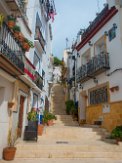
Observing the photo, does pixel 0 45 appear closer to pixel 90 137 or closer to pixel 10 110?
pixel 10 110

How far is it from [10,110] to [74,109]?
11.7m

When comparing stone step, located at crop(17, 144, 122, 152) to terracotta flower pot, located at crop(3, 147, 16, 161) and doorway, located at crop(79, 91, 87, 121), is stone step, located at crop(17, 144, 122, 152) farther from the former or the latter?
doorway, located at crop(79, 91, 87, 121)

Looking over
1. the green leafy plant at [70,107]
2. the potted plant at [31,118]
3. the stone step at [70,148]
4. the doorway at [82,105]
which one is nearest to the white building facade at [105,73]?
the doorway at [82,105]

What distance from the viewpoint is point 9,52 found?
7.94 m

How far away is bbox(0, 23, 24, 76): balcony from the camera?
7155 mm

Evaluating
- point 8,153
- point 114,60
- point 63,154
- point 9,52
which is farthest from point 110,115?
point 9,52

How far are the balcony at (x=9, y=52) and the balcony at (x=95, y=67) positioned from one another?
644 centimetres

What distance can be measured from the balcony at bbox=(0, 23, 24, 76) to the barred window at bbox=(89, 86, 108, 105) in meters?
7.24

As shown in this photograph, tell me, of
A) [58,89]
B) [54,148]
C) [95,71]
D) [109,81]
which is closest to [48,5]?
[95,71]

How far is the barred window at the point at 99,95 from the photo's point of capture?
14286 mm

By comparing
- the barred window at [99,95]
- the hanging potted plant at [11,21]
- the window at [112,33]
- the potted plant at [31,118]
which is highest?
the window at [112,33]

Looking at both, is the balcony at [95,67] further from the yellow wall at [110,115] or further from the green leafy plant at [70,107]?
the green leafy plant at [70,107]

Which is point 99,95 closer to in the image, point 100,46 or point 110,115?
point 110,115

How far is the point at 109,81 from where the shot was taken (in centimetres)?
1360
